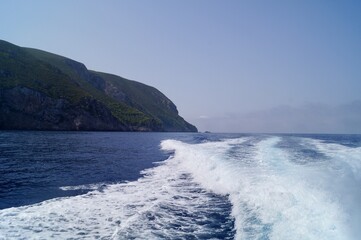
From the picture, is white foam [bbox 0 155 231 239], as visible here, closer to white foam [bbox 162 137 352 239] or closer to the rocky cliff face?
white foam [bbox 162 137 352 239]

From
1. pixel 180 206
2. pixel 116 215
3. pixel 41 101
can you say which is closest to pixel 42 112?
pixel 41 101

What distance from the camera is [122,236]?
321 inches

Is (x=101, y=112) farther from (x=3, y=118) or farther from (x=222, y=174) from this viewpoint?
(x=222, y=174)

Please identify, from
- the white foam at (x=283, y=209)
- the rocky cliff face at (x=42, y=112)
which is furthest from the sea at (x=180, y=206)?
the rocky cliff face at (x=42, y=112)

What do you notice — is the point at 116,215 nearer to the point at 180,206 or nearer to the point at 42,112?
the point at 180,206

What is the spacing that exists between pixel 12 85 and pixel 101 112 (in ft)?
111

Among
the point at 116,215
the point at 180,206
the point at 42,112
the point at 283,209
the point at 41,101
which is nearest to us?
the point at 283,209

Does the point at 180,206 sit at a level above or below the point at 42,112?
below

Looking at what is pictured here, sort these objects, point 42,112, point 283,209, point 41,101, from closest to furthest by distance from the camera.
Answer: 1. point 283,209
2. point 42,112
3. point 41,101

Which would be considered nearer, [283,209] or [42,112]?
[283,209]

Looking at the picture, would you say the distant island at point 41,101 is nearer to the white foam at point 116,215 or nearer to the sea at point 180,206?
the sea at point 180,206

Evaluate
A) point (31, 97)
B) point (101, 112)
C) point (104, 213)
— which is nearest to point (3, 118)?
point (31, 97)

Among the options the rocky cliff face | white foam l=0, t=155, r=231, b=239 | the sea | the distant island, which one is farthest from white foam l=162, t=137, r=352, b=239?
the distant island

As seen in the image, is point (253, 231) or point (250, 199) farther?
point (250, 199)
